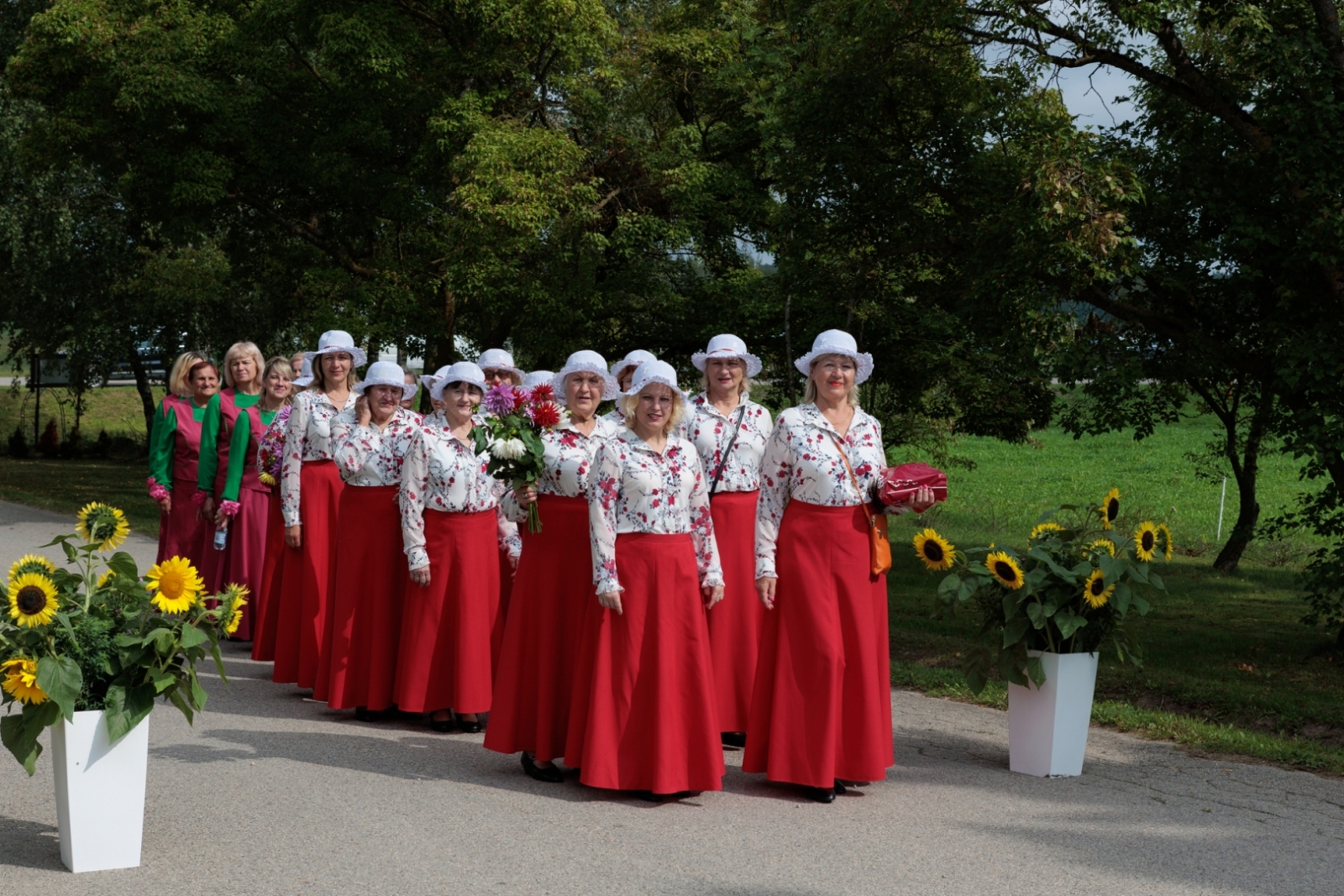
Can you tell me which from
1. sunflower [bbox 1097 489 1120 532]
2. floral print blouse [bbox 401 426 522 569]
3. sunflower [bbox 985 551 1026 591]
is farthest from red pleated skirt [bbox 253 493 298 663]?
sunflower [bbox 1097 489 1120 532]

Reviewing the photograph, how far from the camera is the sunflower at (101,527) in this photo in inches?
238

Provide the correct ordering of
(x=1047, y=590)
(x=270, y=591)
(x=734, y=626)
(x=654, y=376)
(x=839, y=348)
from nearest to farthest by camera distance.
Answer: (x=654, y=376) → (x=839, y=348) → (x=1047, y=590) → (x=734, y=626) → (x=270, y=591)

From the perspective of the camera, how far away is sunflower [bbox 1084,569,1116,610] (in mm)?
7164

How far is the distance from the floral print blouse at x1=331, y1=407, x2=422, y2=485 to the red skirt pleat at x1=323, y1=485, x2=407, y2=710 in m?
0.08

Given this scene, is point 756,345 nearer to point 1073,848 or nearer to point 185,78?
point 185,78

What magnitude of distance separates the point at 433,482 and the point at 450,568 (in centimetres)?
50

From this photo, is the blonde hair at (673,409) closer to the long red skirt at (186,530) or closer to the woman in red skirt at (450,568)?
the woman in red skirt at (450,568)

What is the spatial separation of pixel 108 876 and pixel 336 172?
16221mm

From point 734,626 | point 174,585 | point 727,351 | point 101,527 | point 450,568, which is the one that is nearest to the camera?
point 174,585

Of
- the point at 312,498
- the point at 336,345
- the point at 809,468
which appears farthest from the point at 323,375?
the point at 809,468

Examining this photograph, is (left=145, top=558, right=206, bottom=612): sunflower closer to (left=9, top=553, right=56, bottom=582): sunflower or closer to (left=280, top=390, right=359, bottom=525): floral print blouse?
(left=9, top=553, right=56, bottom=582): sunflower

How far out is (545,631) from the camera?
7285mm

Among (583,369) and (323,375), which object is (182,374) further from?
(583,369)

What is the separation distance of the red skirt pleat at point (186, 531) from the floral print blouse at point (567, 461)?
4.95 metres
